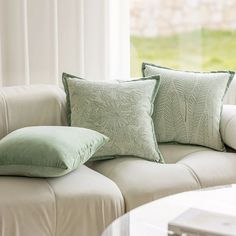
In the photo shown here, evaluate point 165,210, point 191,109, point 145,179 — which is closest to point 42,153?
point 145,179

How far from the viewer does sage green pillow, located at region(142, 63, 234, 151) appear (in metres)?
2.89

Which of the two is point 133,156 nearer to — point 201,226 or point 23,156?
point 23,156

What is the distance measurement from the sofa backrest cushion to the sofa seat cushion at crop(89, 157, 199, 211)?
0.40m

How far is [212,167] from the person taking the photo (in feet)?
8.46

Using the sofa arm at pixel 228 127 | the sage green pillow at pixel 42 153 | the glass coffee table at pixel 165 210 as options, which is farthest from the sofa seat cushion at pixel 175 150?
the glass coffee table at pixel 165 210

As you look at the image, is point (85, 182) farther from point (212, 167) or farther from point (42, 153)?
point (212, 167)

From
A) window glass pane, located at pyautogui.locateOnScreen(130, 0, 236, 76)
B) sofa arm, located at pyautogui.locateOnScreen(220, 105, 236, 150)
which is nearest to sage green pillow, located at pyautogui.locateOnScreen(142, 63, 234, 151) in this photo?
sofa arm, located at pyautogui.locateOnScreen(220, 105, 236, 150)

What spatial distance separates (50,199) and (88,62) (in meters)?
1.44

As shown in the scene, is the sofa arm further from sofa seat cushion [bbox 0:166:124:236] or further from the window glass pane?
the window glass pane

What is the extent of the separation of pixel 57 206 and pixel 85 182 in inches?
7.7

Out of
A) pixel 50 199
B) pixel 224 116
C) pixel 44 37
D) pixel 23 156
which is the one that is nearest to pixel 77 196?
pixel 50 199

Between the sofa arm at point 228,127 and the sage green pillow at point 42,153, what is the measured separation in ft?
2.58

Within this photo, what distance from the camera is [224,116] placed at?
2928mm

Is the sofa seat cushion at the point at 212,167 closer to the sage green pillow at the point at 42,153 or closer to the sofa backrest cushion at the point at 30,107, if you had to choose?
the sage green pillow at the point at 42,153
